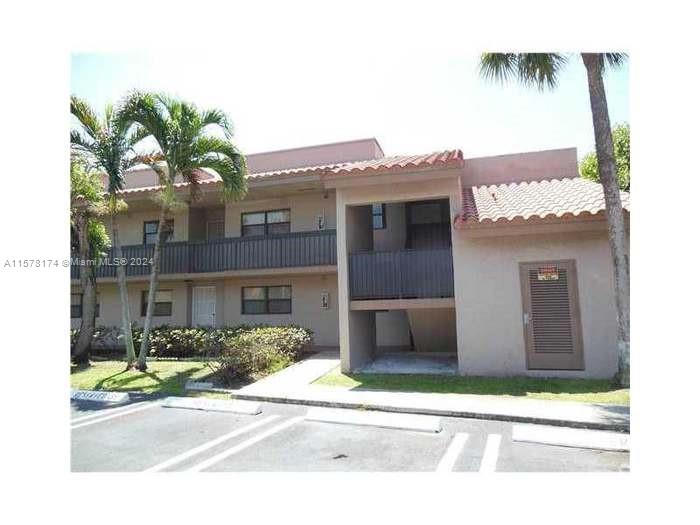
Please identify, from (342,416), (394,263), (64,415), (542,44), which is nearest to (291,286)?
(394,263)

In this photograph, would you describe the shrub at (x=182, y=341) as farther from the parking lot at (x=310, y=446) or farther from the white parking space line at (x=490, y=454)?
the white parking space line at (x=490, y=454)

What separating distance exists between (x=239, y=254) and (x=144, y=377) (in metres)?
5.36

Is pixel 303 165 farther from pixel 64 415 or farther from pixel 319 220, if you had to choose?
pixel 64 415

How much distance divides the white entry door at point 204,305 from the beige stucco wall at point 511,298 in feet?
32.7

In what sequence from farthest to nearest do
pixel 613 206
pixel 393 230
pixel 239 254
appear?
pixel 239 254
pixel 393 230
pixel 613 206

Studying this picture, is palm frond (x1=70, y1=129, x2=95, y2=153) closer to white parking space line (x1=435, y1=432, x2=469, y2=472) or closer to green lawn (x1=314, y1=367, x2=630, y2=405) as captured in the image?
green lawn (x1=314, y1=367, x2=630, y2=405)

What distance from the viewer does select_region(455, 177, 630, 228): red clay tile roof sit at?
27.5 ft

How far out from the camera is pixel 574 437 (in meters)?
5.15

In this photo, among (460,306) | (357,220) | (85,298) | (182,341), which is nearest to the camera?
(460,306)

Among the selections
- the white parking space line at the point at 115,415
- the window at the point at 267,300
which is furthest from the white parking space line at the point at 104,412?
the window at the point at 267,300

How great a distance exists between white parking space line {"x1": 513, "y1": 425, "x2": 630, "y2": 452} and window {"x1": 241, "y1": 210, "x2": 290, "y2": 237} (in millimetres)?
11052

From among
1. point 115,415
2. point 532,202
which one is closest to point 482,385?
point 532,202

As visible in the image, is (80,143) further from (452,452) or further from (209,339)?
(452,452)

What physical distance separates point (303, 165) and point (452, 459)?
42.1 ft
